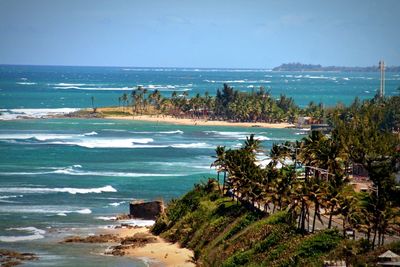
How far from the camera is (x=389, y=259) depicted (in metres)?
44.7

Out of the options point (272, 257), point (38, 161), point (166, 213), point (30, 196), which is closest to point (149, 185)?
point (30, 196)

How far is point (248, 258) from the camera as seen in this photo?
57344mm

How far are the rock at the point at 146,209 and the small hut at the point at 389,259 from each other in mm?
37328

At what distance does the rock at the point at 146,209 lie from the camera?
80062mm

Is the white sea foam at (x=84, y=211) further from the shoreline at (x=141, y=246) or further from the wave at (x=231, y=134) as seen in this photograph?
the wave at (x=231, y=134)

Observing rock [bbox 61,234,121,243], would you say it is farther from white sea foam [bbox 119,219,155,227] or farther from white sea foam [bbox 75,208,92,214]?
white sea foam [bbox 75,208,92,214]

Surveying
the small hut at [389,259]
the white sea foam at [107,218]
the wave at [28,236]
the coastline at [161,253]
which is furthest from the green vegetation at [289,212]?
the wave at [28,236]

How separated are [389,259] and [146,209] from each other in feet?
127

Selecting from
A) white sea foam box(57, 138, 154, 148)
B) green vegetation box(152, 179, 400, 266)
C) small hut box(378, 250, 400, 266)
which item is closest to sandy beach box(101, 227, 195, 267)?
green vegetation box(152, 179, 400, 266)

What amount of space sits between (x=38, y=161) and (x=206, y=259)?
61403 mm

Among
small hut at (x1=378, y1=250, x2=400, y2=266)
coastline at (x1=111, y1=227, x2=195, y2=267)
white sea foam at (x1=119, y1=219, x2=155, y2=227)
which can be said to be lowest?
white sea foam at (x1=119, y1=219, x2=155, y2=227)

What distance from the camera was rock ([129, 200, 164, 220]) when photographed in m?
80.1

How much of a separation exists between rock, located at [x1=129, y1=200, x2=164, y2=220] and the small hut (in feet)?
122

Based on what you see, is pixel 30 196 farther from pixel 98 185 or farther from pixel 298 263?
pixel 298 263
